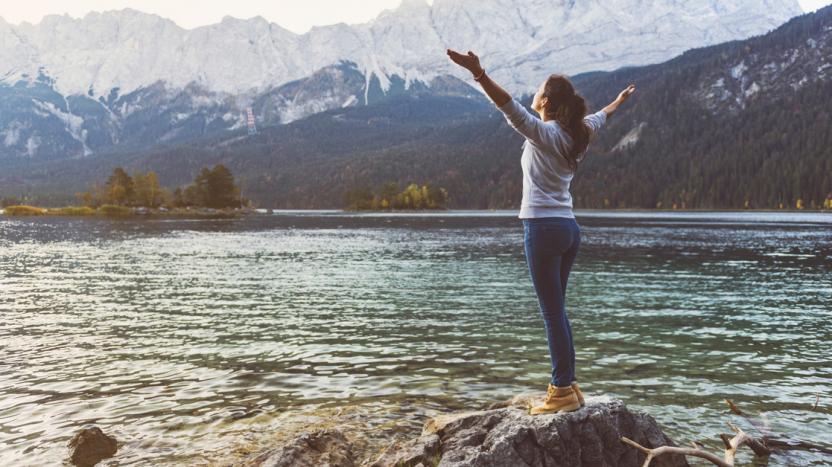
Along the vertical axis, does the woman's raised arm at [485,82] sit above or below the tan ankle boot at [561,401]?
above

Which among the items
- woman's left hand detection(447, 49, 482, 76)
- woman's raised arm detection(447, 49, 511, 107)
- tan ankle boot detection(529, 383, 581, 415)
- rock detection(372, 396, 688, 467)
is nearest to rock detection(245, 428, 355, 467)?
rock detection(372, 396, 688, 467)

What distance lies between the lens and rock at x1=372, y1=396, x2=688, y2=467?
723 centimetres

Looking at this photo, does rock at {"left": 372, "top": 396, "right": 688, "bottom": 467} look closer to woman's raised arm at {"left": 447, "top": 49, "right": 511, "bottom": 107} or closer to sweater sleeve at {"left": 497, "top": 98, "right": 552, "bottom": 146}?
sweater sleeve at {"left": 497, "top": 98, "right": 552, "bottom": 146}

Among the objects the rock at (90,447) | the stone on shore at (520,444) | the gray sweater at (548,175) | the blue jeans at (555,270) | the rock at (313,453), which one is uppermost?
the gray sweater at (548,175)

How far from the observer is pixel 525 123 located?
670cm

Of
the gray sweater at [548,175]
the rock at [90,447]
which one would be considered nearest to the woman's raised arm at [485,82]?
the gray sweater at [548,175]

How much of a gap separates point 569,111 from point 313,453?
576cm

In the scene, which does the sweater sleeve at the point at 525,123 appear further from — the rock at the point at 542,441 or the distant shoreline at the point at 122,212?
the distant shoreline at the point at 122,212

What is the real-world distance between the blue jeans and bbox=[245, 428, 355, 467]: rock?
10.9 feet

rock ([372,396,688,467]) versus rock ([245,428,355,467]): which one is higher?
rock ([372,396,688,467])

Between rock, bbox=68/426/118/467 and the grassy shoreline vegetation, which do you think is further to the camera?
the grassy shoreline vegetation

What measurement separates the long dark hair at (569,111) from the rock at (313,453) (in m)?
5.18

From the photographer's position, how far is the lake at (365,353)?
10883 millimetres

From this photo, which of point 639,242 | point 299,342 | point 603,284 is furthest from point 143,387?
point 639,242
